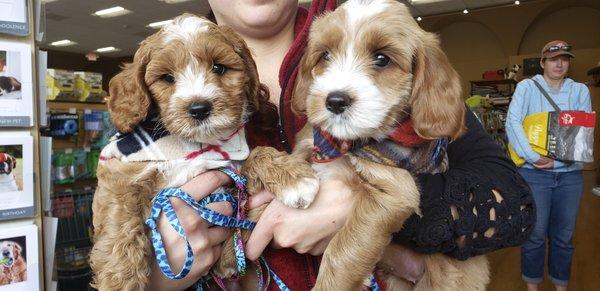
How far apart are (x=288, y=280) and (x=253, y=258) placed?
0.15 metres

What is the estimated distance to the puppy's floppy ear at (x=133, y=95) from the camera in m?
1.66

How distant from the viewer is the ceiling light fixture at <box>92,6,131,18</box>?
571 inches

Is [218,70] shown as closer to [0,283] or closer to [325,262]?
[325,262]

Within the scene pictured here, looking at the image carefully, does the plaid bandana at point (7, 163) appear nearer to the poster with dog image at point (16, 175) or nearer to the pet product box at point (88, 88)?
the poster with dog image at point (16, 175)

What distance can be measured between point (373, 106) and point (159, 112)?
2.25 feet

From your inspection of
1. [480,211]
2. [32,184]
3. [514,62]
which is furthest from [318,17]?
[514,62]

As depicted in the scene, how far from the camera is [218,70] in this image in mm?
1711

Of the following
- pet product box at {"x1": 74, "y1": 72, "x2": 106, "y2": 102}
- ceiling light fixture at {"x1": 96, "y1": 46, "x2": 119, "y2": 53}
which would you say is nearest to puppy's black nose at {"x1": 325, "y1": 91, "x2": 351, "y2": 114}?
pet product box at {"x1": 74, "y1": 72, "x2": 106, "y2": 102}

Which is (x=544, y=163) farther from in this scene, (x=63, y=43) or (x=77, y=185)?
(x=63, y=43)

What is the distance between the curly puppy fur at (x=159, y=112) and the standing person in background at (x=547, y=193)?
4572mm

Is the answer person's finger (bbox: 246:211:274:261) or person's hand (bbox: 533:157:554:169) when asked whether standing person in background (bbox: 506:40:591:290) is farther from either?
person's finger (bbox: 246:211:274:261)

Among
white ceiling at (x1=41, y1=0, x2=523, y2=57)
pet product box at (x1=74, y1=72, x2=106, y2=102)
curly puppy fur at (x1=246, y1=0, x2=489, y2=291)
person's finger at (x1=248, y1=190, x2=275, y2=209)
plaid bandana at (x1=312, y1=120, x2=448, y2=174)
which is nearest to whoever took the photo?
curly puppy fur at (x1=246, y1=0, x2=489, y2=291)

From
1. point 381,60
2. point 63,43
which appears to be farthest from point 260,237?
point 63,43

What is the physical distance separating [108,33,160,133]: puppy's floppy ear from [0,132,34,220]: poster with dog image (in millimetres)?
1625
